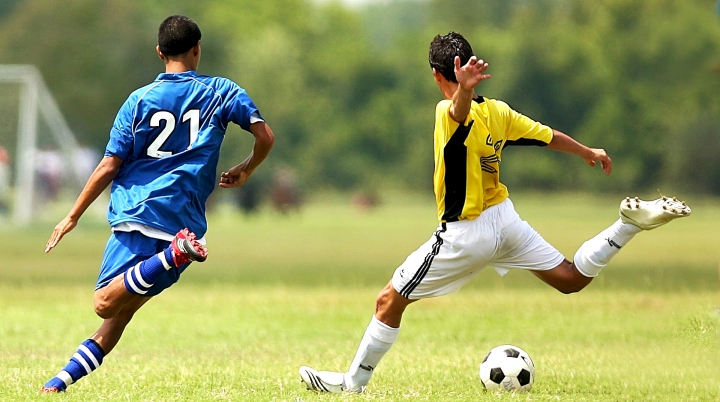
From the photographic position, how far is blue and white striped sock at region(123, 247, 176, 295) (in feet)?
19.7

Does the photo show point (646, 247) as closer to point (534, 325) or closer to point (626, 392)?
point (534, 325)

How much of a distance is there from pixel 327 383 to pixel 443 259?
95 centimetres

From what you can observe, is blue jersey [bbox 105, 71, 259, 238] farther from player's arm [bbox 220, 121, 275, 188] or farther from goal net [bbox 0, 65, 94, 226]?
goal net [bbox 0, 65, 94, 226]

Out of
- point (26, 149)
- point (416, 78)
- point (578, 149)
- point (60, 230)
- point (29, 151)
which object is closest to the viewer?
point (60, 230)

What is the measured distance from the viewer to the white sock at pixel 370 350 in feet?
20.9

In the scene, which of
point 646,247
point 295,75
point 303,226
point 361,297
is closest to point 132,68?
point 295,75

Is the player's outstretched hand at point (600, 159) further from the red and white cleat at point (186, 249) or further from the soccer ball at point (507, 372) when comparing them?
the red and white cleat at point (186, 249)

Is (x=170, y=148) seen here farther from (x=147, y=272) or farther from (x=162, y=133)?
(x=147, y=272)

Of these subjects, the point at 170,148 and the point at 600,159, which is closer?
the point at 170,148

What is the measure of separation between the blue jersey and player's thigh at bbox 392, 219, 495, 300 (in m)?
1.13

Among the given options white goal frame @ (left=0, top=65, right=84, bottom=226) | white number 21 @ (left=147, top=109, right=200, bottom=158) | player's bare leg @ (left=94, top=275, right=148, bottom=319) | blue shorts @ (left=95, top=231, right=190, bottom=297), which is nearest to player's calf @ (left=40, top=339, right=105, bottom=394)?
player's bare leg @ (left=94, top=275, right=148, bottom=319)

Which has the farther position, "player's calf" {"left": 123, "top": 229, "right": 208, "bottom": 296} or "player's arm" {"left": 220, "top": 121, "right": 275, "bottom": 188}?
"player's arm" {"left": 220, "top": 121, "right": 275, "bottom": 188}

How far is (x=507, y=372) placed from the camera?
22.1 ft

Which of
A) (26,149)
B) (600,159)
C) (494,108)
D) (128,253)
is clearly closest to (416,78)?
(26,149)
